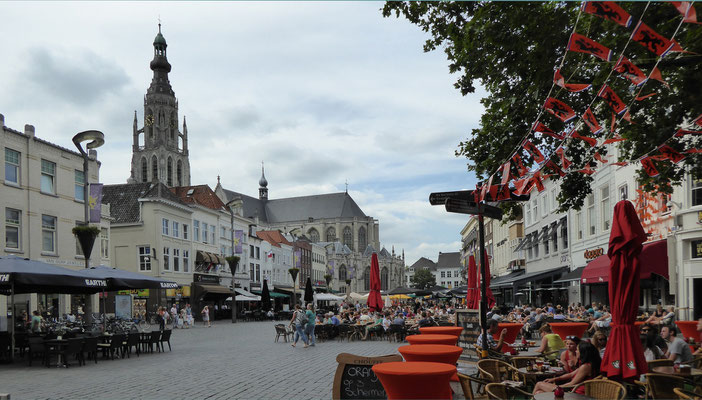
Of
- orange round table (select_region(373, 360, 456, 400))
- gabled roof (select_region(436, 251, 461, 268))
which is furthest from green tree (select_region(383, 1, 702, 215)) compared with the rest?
gabled roof (select_region(436, 251, 461, 268))

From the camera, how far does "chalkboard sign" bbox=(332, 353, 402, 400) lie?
6.94 m

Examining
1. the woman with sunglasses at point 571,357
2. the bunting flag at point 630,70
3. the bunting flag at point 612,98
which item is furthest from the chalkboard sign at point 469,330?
the bunting flag at point 630,70

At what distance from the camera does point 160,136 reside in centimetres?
10631

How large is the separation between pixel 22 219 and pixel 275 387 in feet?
75.9

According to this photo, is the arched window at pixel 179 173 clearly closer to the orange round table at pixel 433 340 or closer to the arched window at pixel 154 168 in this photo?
the arched window at pixel 154 168

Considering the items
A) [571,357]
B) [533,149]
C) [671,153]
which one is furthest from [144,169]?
[571,357]

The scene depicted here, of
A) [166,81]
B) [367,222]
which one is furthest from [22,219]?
[367,222]

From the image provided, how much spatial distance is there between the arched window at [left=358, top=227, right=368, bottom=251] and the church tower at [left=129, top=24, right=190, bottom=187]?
40874 millimetres

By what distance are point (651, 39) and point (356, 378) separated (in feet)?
15.9

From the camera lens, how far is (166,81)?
10900 cm

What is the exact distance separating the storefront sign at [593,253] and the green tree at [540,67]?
45.7 ft

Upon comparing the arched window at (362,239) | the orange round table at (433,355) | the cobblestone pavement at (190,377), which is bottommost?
the cobblestone pavement at (190,377)

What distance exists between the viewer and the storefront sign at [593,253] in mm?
26953

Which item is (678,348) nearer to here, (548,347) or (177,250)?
(548,347)
